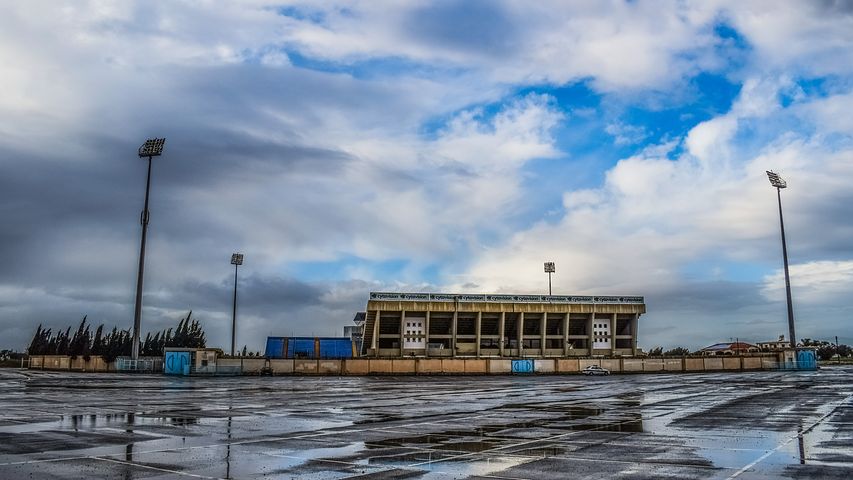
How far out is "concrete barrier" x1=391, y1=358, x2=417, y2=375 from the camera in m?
73.8

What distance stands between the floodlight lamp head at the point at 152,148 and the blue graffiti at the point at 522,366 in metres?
44.8

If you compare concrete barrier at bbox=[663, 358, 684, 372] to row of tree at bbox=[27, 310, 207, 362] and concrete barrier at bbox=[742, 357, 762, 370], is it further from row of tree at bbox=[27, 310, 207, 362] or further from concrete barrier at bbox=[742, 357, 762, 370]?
row of tree at bbox=[27, 310, 207, 362]

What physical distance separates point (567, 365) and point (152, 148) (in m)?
52.3

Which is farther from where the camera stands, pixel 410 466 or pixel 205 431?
pixel 205 431

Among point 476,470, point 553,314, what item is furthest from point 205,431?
point 553,314

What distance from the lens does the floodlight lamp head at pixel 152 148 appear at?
72000 mm

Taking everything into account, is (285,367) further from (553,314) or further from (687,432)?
(553,314)

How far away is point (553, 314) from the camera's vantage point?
13525cm

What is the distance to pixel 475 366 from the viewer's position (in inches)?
3017

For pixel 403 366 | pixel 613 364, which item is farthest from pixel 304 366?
pixel 613 364

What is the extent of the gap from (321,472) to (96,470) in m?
3.68

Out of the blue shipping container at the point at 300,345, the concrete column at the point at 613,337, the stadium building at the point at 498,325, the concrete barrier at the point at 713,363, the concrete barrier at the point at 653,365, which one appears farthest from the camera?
the concrete column at the point at 613,337

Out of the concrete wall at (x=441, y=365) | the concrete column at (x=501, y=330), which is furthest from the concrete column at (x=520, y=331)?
the concrete wall at (x=441, y=365)

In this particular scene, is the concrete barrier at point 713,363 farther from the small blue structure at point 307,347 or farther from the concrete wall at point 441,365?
the small blue structure at point 307,347
